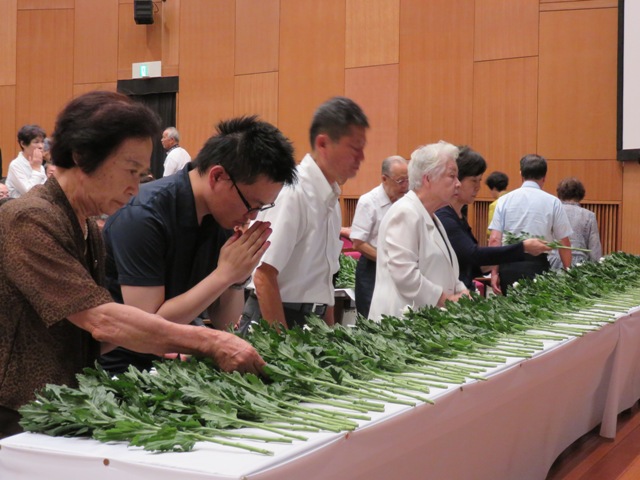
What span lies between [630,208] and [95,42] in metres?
7.81

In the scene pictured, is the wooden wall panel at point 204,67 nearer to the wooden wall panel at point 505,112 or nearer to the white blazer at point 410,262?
the wooden wall panel at point 505,112

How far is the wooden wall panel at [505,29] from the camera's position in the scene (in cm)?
861

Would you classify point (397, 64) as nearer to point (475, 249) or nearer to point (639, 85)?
point (639, 85)

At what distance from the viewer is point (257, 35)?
417 inches

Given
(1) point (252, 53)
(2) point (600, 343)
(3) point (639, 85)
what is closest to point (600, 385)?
(2) point (600, 343)

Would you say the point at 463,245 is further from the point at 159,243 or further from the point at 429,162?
the point at 159,243

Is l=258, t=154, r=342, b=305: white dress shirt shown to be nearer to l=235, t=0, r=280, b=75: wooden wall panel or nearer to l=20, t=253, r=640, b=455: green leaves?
l=20, t=253, r=640, b=455: green leaves

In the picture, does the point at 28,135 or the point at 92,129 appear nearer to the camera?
the point at 92,129

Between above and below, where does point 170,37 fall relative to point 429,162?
above

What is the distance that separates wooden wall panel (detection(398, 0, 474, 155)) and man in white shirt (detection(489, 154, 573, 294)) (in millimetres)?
3750

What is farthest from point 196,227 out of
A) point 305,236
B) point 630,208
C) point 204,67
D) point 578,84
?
point 204,67

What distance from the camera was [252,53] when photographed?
419 inches

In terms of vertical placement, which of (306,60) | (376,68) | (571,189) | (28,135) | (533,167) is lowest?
(571,189)

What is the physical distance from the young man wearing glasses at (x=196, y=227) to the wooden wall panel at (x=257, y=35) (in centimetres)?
853
